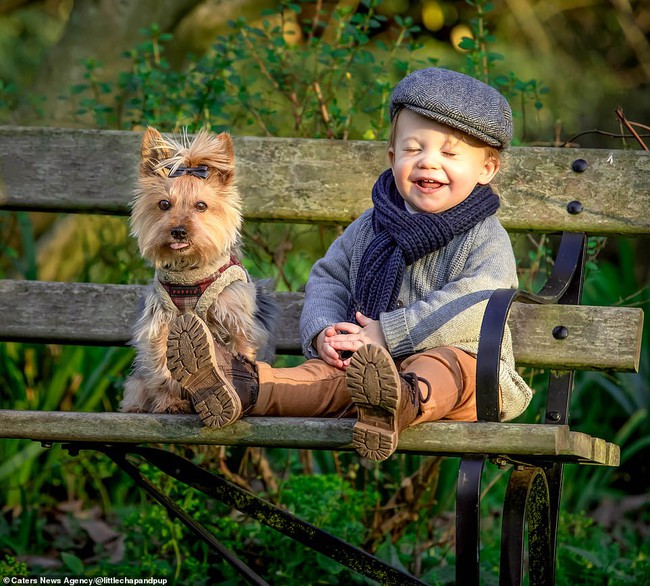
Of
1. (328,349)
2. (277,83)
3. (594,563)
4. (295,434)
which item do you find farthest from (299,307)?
(594,563)

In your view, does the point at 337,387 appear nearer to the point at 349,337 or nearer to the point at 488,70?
the point at 349,337

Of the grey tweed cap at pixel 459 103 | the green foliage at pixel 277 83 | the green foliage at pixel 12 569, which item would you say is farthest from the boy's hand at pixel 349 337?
the green foliage at pixel 12 569

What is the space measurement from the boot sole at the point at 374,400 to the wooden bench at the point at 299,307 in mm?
82

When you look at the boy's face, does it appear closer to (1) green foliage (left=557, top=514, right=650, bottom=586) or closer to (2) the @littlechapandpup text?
(1) green foliage (left=557, top=514, right=650, bottom=586)

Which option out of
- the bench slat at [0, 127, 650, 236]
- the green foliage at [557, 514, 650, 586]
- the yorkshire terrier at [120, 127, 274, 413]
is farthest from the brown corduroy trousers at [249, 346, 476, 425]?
the green foliage at [557, 514, 650, 586]

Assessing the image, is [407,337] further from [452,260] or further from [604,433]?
[604,433]

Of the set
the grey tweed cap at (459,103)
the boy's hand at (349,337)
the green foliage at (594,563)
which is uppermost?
the grey tweed cap at (459,103)

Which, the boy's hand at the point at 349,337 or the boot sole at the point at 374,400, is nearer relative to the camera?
the boot sole at the point at 374,400

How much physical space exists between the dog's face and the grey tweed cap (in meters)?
0.57

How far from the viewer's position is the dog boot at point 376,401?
2.24 meters

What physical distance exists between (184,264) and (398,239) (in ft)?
2.05

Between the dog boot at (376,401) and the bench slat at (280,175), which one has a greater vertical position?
the bench slat at (280,175)

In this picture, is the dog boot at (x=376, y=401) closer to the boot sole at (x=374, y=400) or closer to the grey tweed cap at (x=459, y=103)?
the boot sole at (x=374, y=400)

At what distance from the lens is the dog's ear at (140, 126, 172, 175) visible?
2955 mm
